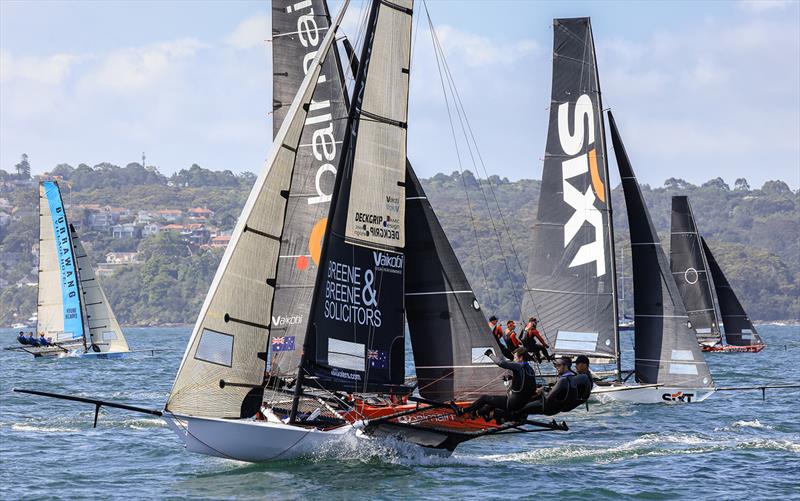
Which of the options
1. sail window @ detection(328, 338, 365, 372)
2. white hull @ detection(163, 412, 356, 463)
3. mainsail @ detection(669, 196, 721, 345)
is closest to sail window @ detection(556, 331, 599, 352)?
sail window @ detection(328, 338, 365, 372)

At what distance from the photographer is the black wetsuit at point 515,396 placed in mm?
17141

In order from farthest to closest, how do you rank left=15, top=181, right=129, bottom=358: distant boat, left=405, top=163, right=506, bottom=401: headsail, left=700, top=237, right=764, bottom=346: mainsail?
1. left=700, top=237, right=764, bottom=346: mainsail
2. left=15, top=181, right=129, bottom=358: distant boat
3. left=405, top=163, right=506, bottom=401: headsail

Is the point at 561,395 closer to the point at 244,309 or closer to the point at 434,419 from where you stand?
the point at 434,419

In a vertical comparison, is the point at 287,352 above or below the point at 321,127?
below

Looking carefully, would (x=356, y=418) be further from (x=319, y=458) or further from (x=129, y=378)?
(x=129, y=378)

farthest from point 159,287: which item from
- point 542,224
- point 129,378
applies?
point 542,224

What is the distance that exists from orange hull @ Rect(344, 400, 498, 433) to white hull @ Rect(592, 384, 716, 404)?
7948 millimetres

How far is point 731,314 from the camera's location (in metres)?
54.8

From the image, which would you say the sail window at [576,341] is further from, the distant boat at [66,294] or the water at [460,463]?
the distant boat at [66,294]

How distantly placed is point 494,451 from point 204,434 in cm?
614

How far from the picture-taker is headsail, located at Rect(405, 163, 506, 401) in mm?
19016

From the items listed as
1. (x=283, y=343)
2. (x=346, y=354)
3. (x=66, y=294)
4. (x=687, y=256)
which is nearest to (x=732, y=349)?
(x=687, y=256)

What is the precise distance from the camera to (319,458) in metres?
17.5

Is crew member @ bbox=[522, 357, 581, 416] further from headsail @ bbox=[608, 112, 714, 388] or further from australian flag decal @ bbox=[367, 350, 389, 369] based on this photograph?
headsail @ bbox=[608, 112, 714, 388]
